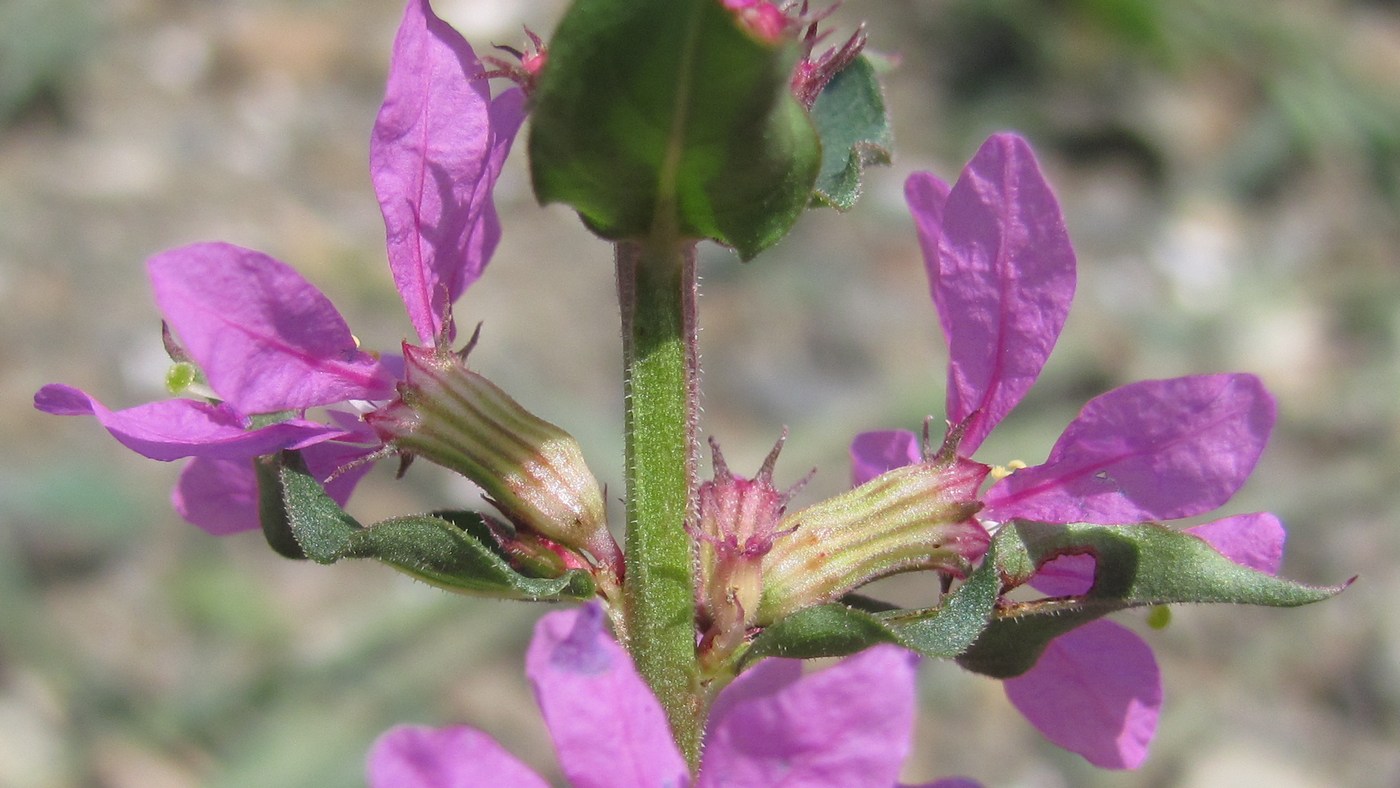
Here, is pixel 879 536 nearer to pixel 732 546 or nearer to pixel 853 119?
pixel 732 546

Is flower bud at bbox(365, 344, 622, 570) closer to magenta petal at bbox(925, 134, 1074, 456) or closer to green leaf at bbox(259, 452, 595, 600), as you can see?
green leaf at bbox(259, 452, 595, 600)

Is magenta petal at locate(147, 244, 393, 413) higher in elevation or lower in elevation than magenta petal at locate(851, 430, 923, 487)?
higher

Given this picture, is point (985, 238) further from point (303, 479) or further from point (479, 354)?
point (479, 354)

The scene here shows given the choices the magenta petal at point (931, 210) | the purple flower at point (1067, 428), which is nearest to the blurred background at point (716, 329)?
the magenta petal at point (931, 210)

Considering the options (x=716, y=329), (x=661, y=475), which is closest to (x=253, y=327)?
(x=661, y=475)

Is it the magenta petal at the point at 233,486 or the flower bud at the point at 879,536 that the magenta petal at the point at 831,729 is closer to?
the flower bud at the point at 879,536

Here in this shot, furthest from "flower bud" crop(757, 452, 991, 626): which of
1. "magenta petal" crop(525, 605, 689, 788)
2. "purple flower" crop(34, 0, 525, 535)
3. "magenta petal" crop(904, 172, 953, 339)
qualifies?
"purple flower" crop(34, 0, 525, 535)
